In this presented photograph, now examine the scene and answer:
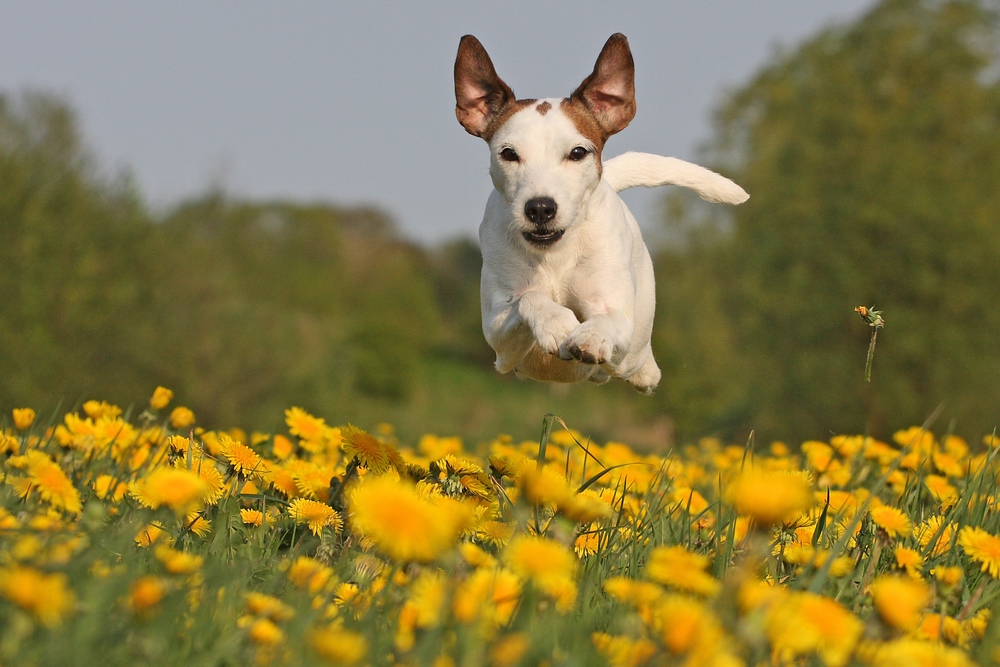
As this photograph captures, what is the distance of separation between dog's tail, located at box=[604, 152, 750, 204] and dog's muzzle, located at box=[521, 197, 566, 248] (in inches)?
57.8

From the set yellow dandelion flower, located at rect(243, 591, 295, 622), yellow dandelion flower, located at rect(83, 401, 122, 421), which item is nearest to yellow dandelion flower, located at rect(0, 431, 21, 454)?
yellow dandelion flower, located at rect(83, 401, 122, 421)

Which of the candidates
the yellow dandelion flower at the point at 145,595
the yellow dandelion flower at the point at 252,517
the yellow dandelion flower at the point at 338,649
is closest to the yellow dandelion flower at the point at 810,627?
the yellow dandelion flower at the point at 338,649

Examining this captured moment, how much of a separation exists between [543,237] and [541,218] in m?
0.10

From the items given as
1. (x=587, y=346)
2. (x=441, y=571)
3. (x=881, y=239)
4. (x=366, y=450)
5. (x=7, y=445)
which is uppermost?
(x=881, y=239)

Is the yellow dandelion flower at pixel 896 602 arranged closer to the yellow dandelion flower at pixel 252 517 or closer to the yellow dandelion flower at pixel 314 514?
the yellow dandelion flower at pixel 314 514

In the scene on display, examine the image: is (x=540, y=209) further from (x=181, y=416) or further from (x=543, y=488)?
(x=543, y=488)

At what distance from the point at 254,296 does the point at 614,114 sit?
33.6 metres

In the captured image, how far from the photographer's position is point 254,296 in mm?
37438

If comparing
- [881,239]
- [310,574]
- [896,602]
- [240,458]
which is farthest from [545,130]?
[881,239]

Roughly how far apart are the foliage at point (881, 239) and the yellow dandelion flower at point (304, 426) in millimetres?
16558

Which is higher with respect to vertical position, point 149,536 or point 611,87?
point 611,87

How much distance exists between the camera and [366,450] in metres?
3.12

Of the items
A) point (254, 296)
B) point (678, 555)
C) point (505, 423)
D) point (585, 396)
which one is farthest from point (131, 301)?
point (678, 555)

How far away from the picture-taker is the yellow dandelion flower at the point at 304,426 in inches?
163
